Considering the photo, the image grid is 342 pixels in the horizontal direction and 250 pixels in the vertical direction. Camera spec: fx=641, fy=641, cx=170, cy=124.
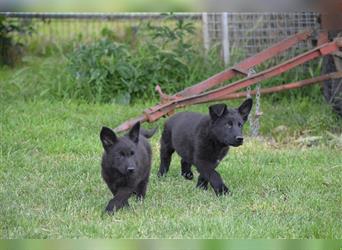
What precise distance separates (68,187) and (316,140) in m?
3.17

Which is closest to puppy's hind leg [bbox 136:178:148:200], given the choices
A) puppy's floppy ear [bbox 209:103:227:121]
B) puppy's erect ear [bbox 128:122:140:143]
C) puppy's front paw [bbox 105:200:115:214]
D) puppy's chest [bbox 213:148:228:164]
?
puppy's erect ear [bbox 128:122:140:143]

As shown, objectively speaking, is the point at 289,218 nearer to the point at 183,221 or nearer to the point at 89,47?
the point at 183,221

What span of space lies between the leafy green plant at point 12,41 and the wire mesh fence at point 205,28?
0.10m

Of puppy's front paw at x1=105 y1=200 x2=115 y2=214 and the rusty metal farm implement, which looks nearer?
puppy's front paw at x1=105 y1=200 x2=115 y2=214

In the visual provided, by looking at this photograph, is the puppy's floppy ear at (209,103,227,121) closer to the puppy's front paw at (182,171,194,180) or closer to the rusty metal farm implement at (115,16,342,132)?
the puppy's front paw at (182,171,194,180)

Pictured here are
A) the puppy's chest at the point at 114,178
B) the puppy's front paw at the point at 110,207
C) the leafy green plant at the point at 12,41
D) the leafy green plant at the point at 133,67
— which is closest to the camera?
the puppy's front paw at the point at 110,207

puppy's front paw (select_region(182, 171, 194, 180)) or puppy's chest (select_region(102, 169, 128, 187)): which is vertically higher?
puppy's chest (select_region(102, 169, 128, 187))

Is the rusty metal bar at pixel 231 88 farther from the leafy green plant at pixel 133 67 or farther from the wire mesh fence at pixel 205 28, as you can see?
the wire mesh fence at pixel 205 28

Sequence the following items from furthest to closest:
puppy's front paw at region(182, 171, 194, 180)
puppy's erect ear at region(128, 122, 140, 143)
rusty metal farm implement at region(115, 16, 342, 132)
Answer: rusty metal farm implement at region(115, 16, 342, 132) < puppy's front paw at region(182, 171, 194, 180) < puppy's erect ear at region(128, 122, 140, 143)

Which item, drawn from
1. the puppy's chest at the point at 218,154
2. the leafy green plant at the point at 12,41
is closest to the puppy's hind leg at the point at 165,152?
the puppy's chest at the point at 218,154

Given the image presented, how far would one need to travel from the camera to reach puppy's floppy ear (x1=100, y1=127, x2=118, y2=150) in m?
4.33

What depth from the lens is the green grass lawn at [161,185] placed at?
11.9ft

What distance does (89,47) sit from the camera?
918 cm

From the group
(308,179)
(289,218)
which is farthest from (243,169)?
(289,218)
